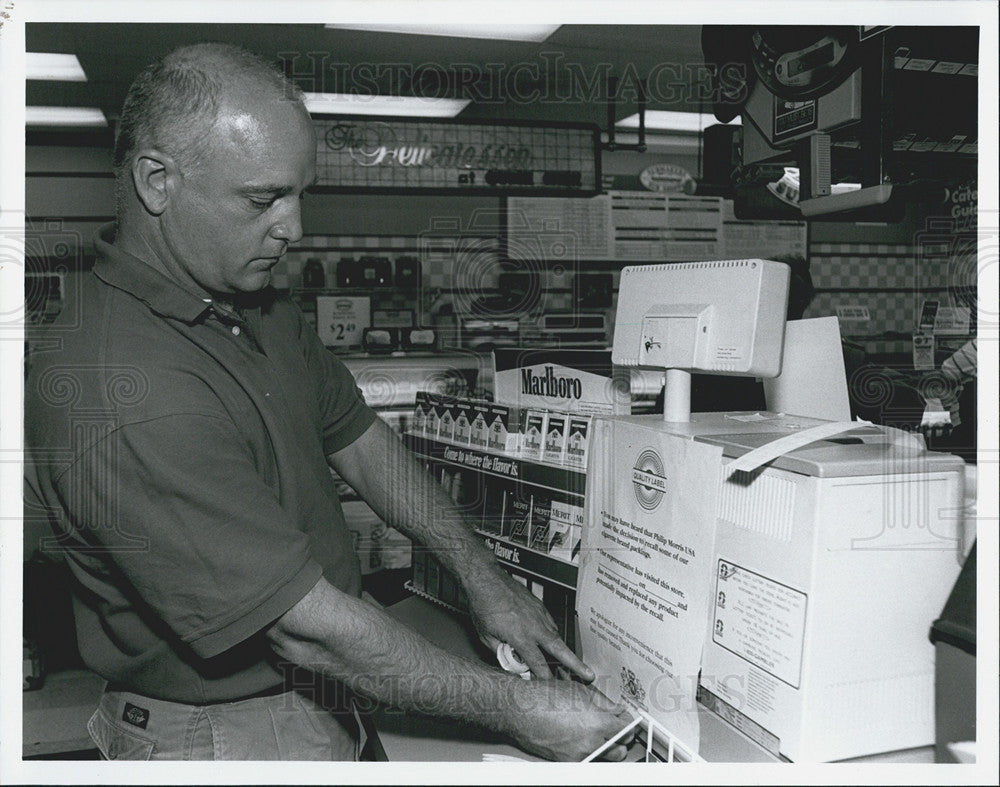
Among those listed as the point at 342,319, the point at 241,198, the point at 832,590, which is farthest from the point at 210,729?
the point at 342,319

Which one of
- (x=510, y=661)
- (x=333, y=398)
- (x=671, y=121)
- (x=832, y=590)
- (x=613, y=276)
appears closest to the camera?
(x=832, y=590)

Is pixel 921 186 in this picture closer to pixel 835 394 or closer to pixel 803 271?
pixel 835 394

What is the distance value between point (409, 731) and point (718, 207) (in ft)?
21.9

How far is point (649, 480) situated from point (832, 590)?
36 cm

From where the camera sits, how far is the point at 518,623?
164 centimetres

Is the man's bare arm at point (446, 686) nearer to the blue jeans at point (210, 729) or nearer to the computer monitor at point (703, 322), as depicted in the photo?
the blue jeans at point (210, 729)

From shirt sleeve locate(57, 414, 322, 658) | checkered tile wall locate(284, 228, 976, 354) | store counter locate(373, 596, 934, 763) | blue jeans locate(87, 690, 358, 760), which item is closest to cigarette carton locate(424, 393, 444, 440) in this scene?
store counter locate(373, 596, 934, 763)

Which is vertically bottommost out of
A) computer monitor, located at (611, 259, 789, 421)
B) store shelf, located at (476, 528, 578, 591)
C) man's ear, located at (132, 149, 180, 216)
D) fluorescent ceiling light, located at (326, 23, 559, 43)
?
store shelf, located at (476, 528, 578, 591)

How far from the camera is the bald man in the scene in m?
1.24

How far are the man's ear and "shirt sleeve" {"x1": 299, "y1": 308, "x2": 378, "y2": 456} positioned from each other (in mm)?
493

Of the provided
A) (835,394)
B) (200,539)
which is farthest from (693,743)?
(200,539)

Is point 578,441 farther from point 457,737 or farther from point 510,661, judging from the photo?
point 457,737

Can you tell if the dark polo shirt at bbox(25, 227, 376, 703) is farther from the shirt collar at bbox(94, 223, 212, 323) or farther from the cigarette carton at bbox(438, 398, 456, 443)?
the cigarette carton at bbox(438, 398, 456, 443)

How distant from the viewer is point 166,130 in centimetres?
138
